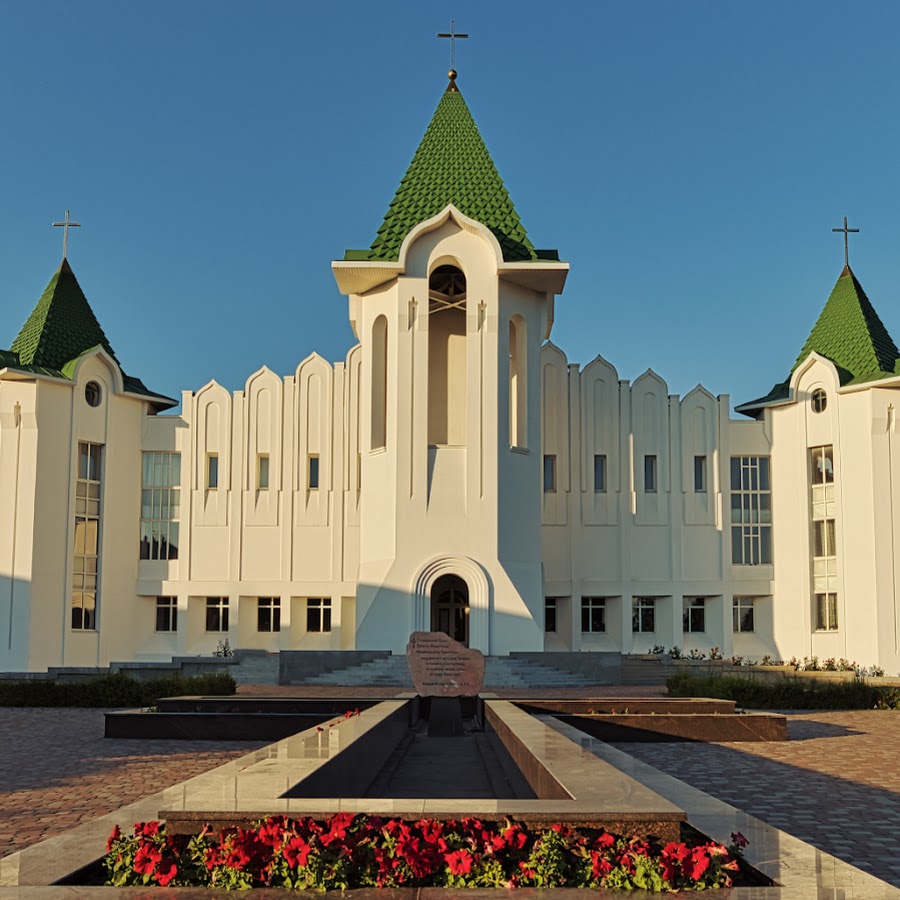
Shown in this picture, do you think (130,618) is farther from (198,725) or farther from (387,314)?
(198,725)

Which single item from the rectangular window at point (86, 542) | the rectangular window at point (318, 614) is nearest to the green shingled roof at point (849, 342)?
the rectangular window at point (318, 614)

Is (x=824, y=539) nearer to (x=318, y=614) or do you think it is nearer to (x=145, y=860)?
(x=318, y=614)

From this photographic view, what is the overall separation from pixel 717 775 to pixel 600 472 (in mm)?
24926

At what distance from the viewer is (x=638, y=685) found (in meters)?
29.8

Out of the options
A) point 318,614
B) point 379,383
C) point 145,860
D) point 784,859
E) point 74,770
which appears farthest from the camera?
point 318,614

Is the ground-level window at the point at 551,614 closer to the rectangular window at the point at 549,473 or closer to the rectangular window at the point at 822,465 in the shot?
the rectangular window at the point at 549,473

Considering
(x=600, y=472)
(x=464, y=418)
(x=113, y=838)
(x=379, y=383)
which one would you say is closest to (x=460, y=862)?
(x=113, y=838)

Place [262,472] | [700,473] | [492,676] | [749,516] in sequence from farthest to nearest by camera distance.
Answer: [700,473]
[262,472]
[749,516]
[492,676]

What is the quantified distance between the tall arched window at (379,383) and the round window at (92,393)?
9108 millimetres

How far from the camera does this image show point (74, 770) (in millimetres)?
12359

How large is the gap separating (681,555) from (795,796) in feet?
85.7

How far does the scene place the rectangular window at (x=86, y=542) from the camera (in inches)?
1346

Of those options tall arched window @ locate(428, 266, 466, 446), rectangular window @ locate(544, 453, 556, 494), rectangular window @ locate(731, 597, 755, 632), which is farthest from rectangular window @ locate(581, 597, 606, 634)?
tall arched window @ locate(428, 266, 466, 446)

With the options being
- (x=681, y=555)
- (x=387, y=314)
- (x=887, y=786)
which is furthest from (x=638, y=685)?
(x=887, y=786)
